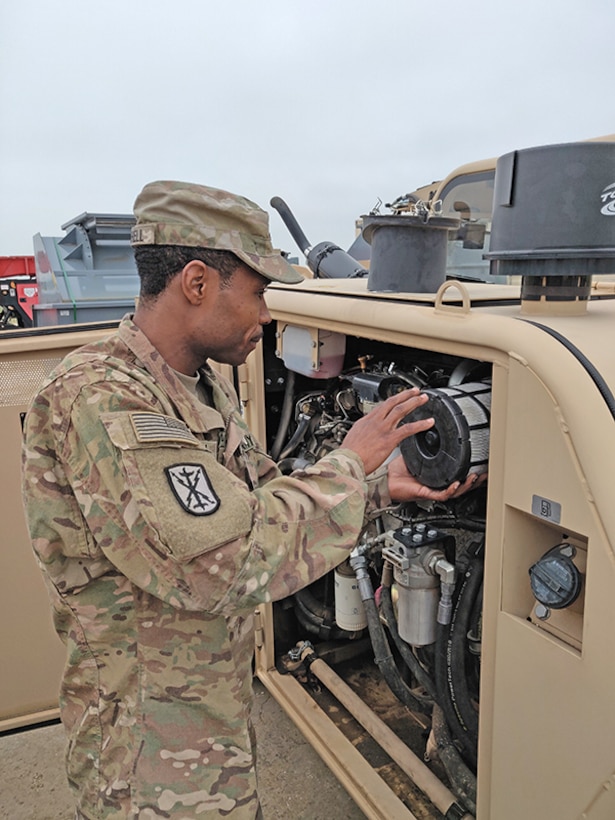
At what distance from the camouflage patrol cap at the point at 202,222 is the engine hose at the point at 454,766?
1407mm

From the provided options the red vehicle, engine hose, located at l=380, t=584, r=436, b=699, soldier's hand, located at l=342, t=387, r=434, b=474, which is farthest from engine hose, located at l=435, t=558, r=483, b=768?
the red vehicle

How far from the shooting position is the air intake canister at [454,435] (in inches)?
57.8

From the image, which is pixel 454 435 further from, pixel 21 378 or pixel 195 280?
pixel 21 378

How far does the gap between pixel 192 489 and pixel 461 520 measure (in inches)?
34.8

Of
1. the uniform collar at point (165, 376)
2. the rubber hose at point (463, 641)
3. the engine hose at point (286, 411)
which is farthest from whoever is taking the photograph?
the engine hose at point (286, 411)

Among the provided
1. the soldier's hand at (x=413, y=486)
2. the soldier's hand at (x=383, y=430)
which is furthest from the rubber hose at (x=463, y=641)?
the soldier's hand at (x=383, y=430)

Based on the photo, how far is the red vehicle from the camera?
8039mm

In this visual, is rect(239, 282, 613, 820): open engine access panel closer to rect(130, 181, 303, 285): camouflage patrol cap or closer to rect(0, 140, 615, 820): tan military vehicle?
rect(0, 140, 615, 820): tan military vehicle

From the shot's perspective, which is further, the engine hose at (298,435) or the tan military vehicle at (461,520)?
the engine hose at (298,435)

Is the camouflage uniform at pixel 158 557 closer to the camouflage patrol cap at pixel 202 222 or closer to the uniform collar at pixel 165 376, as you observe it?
the uniform collar at pixel 165 376

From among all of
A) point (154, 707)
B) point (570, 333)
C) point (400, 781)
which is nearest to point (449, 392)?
point (570, 333)

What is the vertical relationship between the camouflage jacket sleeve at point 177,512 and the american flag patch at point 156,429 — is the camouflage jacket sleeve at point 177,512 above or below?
below

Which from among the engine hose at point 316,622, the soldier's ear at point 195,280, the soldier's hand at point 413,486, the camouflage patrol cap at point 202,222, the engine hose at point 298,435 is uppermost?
the camouflage patrol cap at point 202,222

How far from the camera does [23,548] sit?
2.43 m
